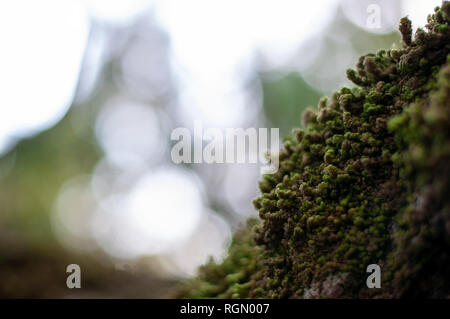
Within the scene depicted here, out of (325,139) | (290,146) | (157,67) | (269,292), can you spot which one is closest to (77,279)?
(269,292)

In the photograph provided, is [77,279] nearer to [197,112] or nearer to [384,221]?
[384,221]

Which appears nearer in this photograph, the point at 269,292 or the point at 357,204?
the point at 357,204

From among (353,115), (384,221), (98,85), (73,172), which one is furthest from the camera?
(98,85)

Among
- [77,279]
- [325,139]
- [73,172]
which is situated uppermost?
[73,172]

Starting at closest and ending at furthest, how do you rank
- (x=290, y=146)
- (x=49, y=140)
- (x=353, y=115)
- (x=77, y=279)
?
(x=353, y=115) < (x=290, y=146) < (x=77, y=279) < (x=49, y=140)

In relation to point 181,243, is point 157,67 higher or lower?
higher

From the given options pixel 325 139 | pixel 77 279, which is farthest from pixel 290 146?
pixel 77 279
